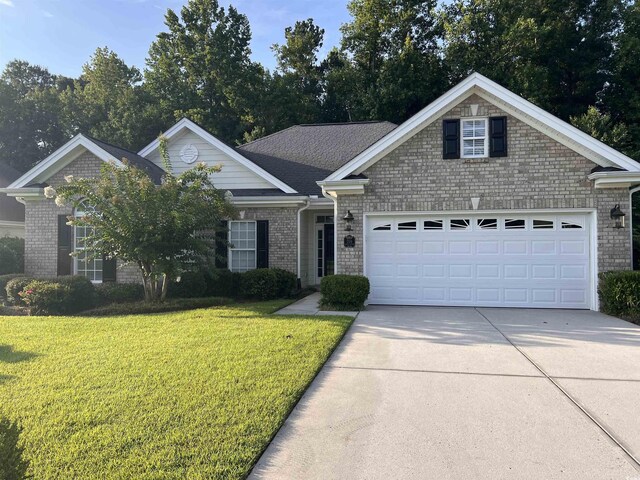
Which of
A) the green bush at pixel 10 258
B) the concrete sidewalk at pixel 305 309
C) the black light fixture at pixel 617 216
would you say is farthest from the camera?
the green bush at pixel 10 258

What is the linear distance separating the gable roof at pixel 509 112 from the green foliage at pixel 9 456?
8946 millimetres

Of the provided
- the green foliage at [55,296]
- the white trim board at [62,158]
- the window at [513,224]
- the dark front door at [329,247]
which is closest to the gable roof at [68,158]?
the white trim board at [62,158]

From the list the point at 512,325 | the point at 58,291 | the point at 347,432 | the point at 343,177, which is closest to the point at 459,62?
the point at 343,177

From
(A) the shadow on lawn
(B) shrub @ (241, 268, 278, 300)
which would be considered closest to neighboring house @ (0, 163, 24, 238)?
(B) shrub @ (241, 268, 278, 300)

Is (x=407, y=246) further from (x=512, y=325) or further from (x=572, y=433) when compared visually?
(x=572, y=433)

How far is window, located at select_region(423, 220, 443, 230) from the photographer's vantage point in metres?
10.7

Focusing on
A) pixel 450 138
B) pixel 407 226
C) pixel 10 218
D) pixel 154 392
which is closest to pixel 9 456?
pixel 154 392

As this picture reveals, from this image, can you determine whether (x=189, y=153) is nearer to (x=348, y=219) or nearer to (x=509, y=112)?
(x=348, y=219)

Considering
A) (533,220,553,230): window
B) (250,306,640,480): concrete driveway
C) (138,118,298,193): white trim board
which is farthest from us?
(138,118,298,193): white trim board

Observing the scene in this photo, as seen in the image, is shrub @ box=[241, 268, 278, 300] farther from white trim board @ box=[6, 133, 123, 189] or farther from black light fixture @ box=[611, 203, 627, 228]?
black light fixture @ box=[611, 203, 627, 228]

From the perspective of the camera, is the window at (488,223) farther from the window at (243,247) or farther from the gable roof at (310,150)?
the window at (243,247)

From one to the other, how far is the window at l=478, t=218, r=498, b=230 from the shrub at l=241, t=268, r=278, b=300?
5790 mm

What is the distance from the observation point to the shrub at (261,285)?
38.7 feet

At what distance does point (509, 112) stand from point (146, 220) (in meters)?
9.37
